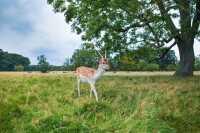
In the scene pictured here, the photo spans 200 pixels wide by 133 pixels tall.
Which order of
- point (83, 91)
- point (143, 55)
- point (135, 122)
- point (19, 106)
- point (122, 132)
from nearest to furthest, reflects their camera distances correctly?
point (122, 132) < point (135, 122) < point (19, 106) < point (83, 91) < point (143, 55)

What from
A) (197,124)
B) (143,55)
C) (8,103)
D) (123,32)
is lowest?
(197,124)

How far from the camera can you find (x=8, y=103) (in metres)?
11.7

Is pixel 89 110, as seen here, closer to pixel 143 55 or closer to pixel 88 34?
pixel 88 34

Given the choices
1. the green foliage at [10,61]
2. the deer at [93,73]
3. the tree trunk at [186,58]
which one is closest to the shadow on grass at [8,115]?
the deer at [93,73]

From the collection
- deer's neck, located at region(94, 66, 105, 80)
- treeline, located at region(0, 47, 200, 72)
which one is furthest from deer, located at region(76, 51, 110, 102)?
treeline, located at region(0, 47, 200, 72)

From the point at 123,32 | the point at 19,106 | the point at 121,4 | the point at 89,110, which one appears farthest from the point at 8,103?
the point at 123,32

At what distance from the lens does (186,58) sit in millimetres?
31109

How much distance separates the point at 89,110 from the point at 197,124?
3.50 metres

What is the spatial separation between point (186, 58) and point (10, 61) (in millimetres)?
111173

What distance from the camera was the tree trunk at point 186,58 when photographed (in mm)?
30875

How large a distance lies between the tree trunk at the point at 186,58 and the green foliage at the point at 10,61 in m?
102

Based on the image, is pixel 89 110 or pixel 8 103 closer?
pixel 89 110

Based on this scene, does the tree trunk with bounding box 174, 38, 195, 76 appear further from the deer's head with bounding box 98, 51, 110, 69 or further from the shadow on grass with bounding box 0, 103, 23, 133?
the shadow on grass with bounding box 0, 103, 23, 133

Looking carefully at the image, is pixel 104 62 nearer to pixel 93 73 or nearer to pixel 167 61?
pixel 93 73
